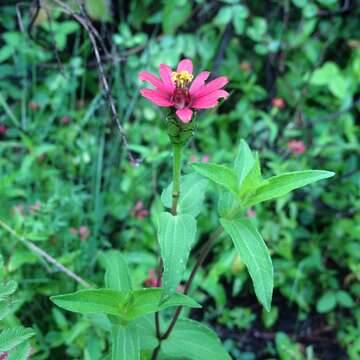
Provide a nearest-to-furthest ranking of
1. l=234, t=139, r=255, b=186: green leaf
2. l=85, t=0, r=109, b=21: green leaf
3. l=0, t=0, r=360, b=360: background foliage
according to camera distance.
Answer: l=234, t=139, r=255, b=186: green leaf < l=0, t=0, r=360, b=360: background foliage < l=85, t=0, r=109, b=21: green leaf

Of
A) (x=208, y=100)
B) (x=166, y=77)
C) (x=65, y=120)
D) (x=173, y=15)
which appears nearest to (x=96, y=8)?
(x=173, y=15)

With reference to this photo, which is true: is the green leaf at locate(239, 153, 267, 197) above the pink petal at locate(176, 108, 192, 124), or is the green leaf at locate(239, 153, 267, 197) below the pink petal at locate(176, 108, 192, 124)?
below

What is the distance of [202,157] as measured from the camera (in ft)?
5.79

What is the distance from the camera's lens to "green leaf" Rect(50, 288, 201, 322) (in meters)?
0.83

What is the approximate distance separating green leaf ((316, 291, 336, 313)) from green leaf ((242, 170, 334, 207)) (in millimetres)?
910

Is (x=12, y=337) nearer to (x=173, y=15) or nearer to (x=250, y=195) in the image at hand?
(x=250, y=195)

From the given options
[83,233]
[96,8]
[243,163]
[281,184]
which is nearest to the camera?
[281,184]

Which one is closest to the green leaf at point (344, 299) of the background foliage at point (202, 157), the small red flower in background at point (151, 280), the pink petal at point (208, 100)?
the background foliage at point (202, 157)

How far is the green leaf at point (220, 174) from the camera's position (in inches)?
33.2

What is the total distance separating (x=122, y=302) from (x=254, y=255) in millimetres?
238

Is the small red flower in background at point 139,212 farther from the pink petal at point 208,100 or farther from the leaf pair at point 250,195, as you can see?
the pink petal at point 208,100

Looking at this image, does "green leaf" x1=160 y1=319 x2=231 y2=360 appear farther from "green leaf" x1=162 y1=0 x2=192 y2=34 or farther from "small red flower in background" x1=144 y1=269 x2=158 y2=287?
"green leaf" x1=162 y1=0 x2=192 y2=34

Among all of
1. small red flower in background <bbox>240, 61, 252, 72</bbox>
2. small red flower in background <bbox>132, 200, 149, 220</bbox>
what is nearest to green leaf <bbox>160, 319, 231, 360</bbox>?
small red flower in background <bbox>132, 200, 149, 220</bbox>

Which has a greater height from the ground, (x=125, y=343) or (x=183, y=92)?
(x=183, y=92)
